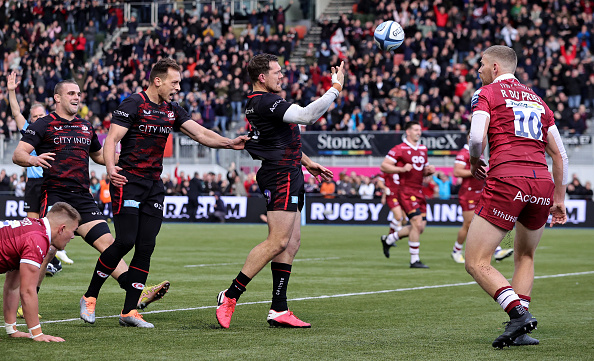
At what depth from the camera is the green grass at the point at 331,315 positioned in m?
6.75

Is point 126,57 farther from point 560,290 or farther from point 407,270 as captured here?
point 560,290

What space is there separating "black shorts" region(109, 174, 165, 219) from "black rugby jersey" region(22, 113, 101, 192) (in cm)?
101

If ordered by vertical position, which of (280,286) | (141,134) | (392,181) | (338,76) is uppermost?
(338,76)

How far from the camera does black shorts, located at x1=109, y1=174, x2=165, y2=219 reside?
8250 mm

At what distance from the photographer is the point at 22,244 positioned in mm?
6891

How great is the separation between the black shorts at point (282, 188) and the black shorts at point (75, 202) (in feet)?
6.23

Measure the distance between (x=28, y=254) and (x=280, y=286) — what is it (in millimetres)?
2455

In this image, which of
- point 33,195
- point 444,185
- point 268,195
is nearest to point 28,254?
point 268,195

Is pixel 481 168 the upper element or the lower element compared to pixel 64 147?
upper

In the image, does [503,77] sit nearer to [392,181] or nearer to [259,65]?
[259,65]

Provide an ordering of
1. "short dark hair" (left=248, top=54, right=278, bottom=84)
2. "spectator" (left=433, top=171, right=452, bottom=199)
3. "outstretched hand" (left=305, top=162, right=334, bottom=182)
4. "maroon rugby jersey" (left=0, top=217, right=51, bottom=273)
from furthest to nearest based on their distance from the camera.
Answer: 1. "spectator" (left=433, top=171, right=452, bottom=199)
2. "outstretched hand" (left=305, top=162, right=334, bottom=182)
3. "short dark hair" (left=248, top=54, right=278, bottom=84)
4. "maroon rugby jersey" (left=0, top=217, right=51, bottom=273)

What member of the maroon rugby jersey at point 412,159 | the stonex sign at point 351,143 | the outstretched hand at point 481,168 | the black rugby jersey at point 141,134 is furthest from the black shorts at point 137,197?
the stonex sign at point 351,143

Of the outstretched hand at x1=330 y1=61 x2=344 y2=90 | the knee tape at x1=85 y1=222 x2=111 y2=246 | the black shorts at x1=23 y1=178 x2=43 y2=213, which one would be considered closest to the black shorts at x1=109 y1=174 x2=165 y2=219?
the knee tape at x1=85 y1=222 x2=111 y2=246

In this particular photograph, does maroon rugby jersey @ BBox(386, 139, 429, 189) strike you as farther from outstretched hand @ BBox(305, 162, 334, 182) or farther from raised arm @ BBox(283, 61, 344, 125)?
raised arm @ BBox(283, 61, 344, 125)
